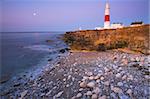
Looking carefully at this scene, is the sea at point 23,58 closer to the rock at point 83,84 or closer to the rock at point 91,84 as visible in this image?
the rock at point 83,84

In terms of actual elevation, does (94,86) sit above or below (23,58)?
above

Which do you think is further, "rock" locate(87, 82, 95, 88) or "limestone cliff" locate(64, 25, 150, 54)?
"limestone cliff" locate(64, 25, 150, 54)

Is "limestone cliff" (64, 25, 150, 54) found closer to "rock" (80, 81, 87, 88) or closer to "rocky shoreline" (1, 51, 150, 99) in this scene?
"rocky shoreline" (1, 51, 150, 99)

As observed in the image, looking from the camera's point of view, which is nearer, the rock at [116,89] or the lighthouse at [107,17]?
the rock at [116,89]

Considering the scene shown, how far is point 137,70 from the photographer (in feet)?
27.4

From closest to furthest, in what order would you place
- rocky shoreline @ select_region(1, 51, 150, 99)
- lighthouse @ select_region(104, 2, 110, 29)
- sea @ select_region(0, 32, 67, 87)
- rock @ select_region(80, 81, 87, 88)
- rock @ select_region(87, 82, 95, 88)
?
rocky shoreline @ select_region(1, 51, 150, 99)
rock @ select_region(87, 82, 95, 88)
rock @ select_region(80, 81, 87, 88)
sea @ select_region(0, 32, 67, 87)
lighthouse @ select_region(104, 2, 110, 29)

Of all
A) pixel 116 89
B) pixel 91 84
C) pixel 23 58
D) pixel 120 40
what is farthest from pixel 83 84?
pixel 23 58

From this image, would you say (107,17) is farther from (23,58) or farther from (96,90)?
(96,90)

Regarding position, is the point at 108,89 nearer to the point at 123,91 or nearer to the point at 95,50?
the point at 123,91

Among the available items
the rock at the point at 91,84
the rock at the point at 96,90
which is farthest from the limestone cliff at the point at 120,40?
the rock at the point at 96,90

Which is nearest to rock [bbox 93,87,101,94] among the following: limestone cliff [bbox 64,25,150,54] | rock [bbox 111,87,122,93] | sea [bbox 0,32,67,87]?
rock [bbox 111,87,122,93]

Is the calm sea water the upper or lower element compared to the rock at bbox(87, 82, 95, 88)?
lower

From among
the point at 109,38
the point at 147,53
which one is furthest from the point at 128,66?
the point at 109,38

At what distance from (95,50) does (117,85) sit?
32.9 ft
